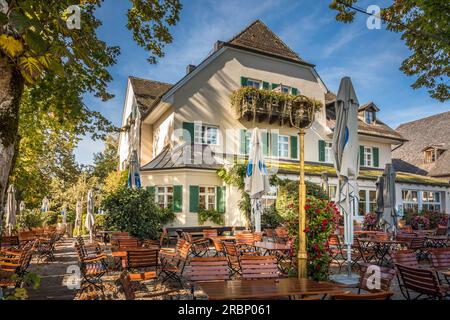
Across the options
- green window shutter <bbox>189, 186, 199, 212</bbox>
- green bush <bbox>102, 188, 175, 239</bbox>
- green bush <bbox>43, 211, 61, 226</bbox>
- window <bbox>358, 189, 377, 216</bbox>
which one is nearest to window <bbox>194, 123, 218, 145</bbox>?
green window shutter <bbox>189, 186, 199, 212</bbox>

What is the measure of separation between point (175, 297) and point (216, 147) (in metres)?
13.7

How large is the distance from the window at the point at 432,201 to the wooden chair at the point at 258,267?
75.3ft

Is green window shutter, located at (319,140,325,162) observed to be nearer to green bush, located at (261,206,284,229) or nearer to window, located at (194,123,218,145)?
green bush, located at (261,206,284,229)

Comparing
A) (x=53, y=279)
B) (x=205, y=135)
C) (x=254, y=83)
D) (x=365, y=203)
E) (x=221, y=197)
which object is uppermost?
(x=254, y=83)

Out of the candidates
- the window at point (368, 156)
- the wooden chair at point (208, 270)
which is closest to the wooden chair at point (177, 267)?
the wooden chair at point (208, 270)

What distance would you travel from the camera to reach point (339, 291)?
3715 millimetres

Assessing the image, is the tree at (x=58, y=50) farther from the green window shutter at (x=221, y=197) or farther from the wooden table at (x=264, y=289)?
the green window shutter at (x=221, y=197)

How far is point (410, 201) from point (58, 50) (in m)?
24.7

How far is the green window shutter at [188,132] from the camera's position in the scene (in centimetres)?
1833

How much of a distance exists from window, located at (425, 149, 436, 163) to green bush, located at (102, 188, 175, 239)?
28.2 meters

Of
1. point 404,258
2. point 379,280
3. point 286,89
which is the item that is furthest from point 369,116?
point 379,280

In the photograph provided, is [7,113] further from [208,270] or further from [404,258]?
[404,258]

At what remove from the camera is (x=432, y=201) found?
79.6ft

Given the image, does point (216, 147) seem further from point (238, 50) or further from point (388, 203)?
point (388, 203)
